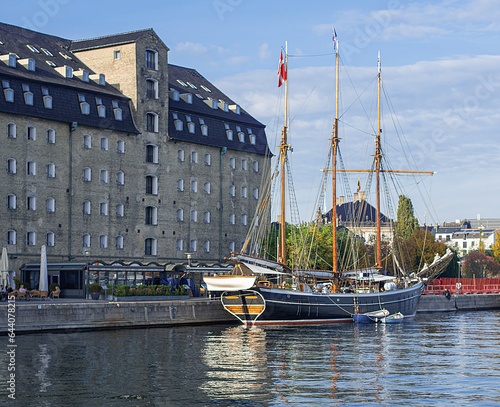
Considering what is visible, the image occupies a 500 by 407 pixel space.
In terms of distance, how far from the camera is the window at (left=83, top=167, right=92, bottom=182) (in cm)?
8656

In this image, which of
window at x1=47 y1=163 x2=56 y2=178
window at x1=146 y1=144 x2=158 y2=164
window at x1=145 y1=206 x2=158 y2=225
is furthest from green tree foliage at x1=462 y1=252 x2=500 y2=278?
window at x1=47 y1=163 x2=56 y2=178

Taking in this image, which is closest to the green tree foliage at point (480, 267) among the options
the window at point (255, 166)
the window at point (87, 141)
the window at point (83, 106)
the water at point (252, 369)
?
the window at point (255, 166)

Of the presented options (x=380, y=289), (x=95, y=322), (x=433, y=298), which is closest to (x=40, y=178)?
(x=95, y=322)

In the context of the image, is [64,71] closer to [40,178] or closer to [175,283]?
[40,178]

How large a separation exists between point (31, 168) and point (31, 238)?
6.66m

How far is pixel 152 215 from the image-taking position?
307 ft

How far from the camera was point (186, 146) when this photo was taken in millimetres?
98062

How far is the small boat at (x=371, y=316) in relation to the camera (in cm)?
7231

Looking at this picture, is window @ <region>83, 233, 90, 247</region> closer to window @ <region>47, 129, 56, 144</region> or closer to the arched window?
the arched window

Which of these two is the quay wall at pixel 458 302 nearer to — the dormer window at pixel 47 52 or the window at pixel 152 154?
the window at pixel 152 154

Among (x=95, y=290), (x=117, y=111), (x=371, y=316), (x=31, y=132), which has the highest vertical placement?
(x=117, y=111)

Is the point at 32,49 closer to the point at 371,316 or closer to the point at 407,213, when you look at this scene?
the point at 371,316

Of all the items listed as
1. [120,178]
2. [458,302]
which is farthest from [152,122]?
[458,302]

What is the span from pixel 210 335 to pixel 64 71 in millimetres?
40387
